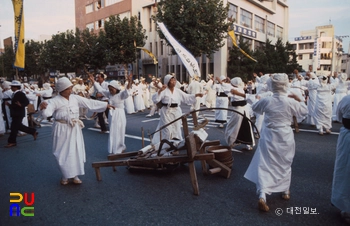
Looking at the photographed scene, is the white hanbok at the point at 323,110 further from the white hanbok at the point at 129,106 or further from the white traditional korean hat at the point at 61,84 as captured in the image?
the white hanbok at the point at 129,106

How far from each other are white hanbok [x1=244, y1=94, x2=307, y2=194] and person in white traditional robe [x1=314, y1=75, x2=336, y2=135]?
5738 mm

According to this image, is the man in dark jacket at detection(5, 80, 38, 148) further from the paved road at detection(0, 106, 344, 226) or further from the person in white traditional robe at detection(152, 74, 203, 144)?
the person in white traditional robe at detection(152, 74, 203, 144)

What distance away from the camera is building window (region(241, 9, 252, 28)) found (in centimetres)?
3389

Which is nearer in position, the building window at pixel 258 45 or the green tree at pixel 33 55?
the building window at pixel 258 45

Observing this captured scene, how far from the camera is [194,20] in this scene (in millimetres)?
21641

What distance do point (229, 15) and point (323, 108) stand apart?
2477 cm

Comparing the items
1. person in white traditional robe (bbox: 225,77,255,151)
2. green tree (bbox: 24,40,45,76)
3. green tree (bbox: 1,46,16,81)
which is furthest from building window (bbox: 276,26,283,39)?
green tree (bbox: 1,46,16,81)

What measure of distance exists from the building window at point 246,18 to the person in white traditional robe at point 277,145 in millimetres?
32401

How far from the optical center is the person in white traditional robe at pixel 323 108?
8.91 meters

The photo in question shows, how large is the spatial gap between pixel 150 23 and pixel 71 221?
37287 millimetres

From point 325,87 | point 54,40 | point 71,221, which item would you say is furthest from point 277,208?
point 54,40

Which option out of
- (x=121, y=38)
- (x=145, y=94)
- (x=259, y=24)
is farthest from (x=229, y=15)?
(x=145, y=94)

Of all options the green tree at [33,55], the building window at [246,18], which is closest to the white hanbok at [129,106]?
the building window at [246,18]

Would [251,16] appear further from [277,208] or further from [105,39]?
[277,208]
